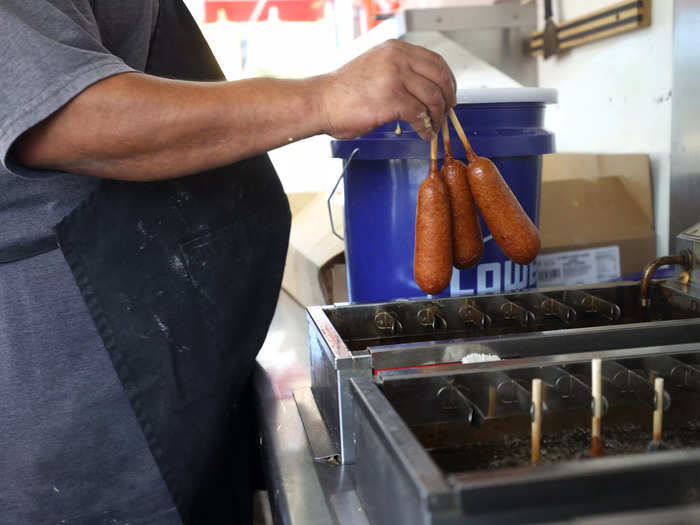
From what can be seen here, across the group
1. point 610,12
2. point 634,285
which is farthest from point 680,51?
point 634,285

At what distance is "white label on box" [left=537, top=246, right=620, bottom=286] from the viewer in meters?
1.74

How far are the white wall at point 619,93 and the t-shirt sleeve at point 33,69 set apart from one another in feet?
5.05

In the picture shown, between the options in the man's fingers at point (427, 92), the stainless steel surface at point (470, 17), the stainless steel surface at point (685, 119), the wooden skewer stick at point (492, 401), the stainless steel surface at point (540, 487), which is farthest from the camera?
the stainless steel surface at point (470, 17)

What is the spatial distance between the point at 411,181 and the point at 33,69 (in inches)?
27.4

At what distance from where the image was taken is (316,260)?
75.2 inches

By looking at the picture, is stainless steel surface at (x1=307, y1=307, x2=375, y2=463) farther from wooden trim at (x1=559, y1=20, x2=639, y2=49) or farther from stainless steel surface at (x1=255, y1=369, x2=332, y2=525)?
wooden trim at (x1=559, y1=20, x2=639, y2=49)

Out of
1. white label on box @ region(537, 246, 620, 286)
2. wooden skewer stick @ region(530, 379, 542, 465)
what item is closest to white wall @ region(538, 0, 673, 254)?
white label on box @ region(537, 246, 620, 286)

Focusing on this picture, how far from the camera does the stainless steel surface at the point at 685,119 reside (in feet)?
5.41

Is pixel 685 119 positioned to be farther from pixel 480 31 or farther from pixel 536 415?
pixel 536 415

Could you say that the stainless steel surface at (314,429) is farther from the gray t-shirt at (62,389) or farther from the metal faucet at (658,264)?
the metal faucet at (658,264)

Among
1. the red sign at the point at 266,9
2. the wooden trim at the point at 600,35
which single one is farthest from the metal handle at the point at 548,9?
the red sign at the point at 266,9

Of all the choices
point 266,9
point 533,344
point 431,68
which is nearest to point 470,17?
point 431,68

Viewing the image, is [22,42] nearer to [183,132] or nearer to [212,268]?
[183,132]

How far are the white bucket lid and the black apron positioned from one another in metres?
0.38
